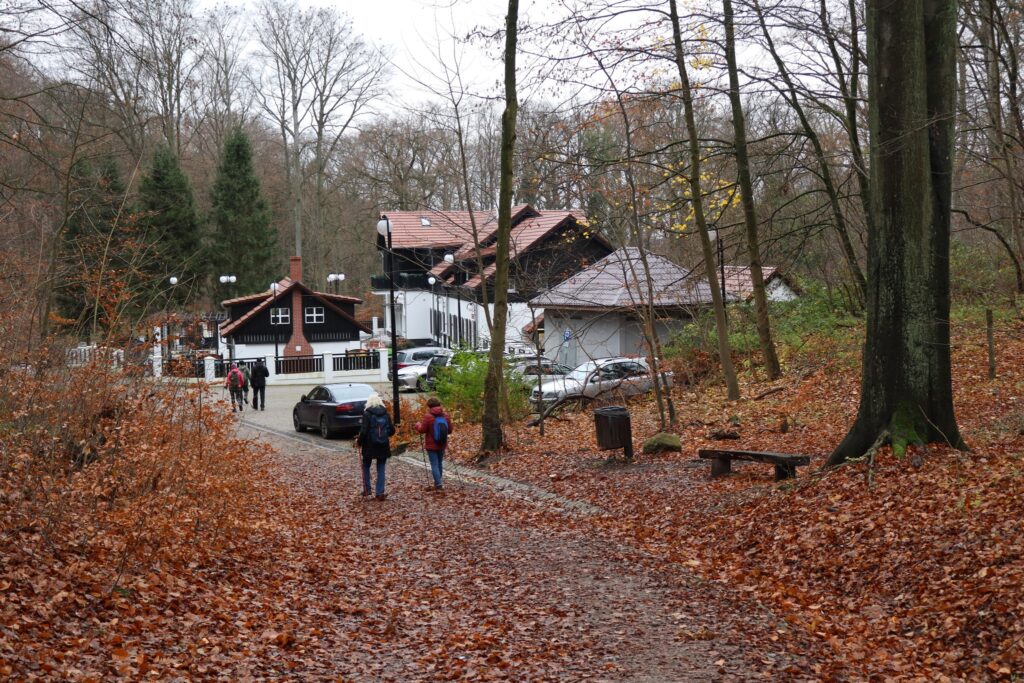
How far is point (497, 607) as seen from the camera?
890cm

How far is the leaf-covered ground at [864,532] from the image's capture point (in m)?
6.89

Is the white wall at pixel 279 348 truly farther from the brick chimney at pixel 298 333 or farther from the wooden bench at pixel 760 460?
the wooden bench at pixel 760 460

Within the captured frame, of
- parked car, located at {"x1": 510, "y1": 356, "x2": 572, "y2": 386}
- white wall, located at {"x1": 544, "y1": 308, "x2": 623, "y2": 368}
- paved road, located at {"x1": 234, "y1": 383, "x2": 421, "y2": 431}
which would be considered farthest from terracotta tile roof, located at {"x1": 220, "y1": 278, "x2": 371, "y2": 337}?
parked car, located at {"x1": 510, "y1": 356, "x2": 572, "y2": 386}

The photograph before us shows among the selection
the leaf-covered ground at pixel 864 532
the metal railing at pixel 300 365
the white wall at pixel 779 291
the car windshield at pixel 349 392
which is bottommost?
the leaf-covered ground at pixel 864 532

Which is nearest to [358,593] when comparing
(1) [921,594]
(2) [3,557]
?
(2) [3,557]

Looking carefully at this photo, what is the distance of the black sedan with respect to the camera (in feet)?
82.2

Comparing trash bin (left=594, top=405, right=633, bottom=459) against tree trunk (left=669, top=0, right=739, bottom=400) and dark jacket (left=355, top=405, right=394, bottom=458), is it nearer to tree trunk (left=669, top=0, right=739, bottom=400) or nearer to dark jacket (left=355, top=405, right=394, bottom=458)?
dark jacket (left=355, top=405, right=394, bottom=458)

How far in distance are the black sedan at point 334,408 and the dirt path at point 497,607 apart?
1123cm

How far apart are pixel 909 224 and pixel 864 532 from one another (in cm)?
354

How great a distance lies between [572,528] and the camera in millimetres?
12289

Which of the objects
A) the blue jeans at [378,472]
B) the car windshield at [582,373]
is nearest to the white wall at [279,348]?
the car windshield at [582,373]

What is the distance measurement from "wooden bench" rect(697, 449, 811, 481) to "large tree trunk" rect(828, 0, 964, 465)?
2.48 feet

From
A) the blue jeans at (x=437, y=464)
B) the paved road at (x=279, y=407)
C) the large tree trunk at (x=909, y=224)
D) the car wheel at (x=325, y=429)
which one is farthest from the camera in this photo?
the paved road at (x=279, y=407)

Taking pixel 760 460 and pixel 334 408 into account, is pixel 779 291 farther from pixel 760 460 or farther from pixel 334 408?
pixel 760 460
